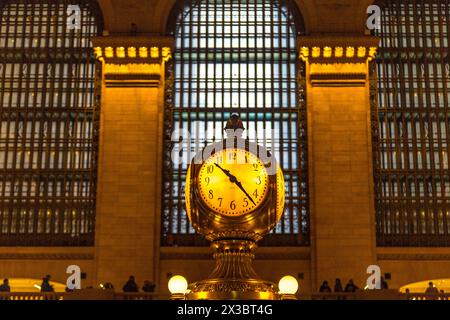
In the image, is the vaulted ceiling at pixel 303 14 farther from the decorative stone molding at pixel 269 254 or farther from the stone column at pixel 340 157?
the decorative stone molding at pixel 269 254

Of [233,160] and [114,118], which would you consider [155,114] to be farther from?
[233,160]

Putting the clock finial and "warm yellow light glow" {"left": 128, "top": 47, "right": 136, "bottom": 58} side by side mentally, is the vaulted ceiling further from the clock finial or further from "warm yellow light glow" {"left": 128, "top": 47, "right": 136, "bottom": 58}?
the clock finial

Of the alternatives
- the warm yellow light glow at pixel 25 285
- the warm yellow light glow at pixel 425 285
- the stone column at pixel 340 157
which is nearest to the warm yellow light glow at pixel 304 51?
the stone column at pixel 340 157

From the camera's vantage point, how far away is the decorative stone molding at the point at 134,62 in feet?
101

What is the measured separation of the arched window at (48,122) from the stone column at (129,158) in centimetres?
85

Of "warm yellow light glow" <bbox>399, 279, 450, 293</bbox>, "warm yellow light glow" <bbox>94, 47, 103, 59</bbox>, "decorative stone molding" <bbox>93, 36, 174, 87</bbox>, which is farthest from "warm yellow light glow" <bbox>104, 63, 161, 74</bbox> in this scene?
"warm yellow light glow" <bbox>399, 279, 450, 293</bbox>

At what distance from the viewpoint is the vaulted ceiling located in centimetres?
3119

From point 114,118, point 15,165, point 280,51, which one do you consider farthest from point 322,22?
point 15,165

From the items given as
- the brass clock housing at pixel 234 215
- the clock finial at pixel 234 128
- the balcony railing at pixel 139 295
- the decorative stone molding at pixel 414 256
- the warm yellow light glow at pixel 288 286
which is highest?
the clock finial at pixel 234 128

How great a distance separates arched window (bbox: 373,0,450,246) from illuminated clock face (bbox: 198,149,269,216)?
2615 cm

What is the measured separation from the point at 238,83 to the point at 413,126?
22.8 feet

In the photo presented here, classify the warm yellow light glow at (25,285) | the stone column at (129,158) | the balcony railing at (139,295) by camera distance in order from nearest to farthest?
the balcony railing at (139,295), the stone column at (129,158), the warm yellow light glow at (25,285)

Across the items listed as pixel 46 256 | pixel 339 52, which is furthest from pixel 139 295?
pixel 339 52

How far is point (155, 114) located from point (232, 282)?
26.8m
